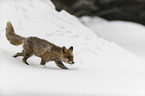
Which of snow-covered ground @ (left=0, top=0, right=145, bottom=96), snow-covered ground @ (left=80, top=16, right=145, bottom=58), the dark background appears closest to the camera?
snow-covered ground @ (left=0, top=0, right=145, bottom=96)

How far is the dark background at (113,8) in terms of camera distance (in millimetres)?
6680

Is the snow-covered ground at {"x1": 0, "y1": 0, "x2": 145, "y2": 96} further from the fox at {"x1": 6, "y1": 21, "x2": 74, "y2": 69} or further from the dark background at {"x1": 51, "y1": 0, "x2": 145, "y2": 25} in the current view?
the dark background at {"x1": 51, "y1": 0, "x2": 145, "y2": 25}

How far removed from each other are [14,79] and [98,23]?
6.10 m

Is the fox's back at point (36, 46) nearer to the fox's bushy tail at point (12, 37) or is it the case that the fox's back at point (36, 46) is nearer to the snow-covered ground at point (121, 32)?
the fox's bushy tail at point (12, 37)

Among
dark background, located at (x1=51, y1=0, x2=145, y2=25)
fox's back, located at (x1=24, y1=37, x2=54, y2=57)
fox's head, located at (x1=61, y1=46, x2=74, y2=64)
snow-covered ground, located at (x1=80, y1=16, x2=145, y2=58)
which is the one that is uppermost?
dark background, located at (x1=51, y1=0, x2=145, y2=25)

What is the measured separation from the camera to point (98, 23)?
757cm

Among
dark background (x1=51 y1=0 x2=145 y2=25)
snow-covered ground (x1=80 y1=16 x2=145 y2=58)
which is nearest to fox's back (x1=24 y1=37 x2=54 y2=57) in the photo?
snow-covered ground (x1=80 y1=16 x2=145 y2=58)

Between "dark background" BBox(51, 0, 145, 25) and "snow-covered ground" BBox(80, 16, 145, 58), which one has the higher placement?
"dark background" BBox(51, 0, 145, 25)

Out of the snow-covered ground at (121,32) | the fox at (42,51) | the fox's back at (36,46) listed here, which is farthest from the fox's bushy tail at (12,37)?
the snow-covered ground at (121,32)

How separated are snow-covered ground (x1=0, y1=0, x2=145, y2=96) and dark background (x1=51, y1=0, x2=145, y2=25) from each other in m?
3.13

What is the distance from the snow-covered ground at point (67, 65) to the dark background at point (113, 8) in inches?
123

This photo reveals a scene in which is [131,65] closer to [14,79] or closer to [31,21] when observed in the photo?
[31,21]

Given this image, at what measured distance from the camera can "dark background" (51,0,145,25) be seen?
6680 millimetres

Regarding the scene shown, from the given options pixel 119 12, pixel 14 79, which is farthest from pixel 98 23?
pixel 14 79
